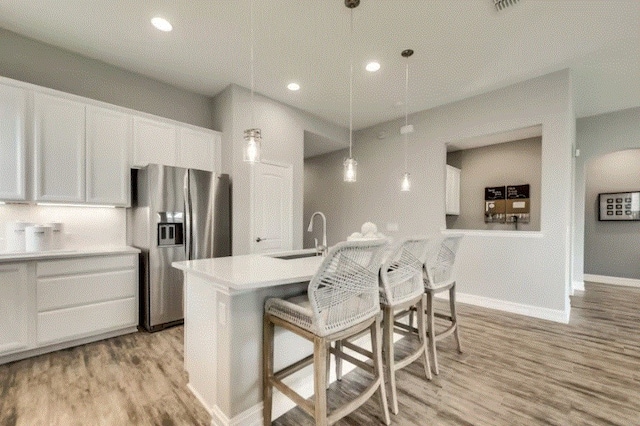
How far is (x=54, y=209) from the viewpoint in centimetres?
295

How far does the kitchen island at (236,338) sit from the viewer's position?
5.00ft

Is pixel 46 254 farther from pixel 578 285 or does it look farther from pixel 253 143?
pixel 578 285

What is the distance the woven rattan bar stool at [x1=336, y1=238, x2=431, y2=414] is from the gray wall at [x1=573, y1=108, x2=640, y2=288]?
4.48 metres

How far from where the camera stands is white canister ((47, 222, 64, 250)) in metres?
2.79

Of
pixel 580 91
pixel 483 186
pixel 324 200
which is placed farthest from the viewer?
pixel 324 200

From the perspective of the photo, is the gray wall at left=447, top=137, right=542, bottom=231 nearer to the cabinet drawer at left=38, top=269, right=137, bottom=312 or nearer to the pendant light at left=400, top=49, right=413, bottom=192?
the pendant light at left=400, top=49, right=413, bottom=192

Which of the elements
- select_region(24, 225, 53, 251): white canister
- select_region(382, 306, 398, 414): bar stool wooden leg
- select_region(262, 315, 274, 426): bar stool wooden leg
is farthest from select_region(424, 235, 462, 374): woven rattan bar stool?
select_region(24, 225, 53, 251): white canister

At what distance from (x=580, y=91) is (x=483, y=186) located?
6.65ft

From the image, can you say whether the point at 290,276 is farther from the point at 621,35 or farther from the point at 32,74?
the point at 621,35

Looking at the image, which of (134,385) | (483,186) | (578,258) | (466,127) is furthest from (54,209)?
(578,258)

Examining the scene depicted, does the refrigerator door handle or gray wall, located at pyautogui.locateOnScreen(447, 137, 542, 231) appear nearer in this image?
the refrigerator door handle

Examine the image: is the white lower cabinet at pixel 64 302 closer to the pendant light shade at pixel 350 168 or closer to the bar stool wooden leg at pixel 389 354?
the pendant light shade at pixel 350 168

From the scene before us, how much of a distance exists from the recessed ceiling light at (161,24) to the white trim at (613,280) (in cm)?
805

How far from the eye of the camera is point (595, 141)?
189 inches
